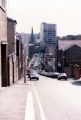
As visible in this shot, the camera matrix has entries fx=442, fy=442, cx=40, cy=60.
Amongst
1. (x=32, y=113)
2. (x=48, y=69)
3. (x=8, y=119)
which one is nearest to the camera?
(x=8, y=119)

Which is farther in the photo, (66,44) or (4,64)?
(66,44)

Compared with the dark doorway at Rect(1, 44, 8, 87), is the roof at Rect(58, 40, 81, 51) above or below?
above

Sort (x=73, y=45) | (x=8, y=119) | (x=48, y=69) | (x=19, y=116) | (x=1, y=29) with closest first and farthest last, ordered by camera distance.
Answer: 1. (x=8, y=119)
2. (x=19, y=116)
3. (x=1, y=29)
4. (x=73, y=45)
5. (x=48, y=69)

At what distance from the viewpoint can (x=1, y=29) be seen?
3853 cm

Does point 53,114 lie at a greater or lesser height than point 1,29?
lesser

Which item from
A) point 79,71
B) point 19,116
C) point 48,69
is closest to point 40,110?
point 19,116

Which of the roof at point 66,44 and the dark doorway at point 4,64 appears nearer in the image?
the dark doorway at point 4,64

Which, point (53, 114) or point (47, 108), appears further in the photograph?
point (47, 108)

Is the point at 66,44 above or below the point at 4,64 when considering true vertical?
above

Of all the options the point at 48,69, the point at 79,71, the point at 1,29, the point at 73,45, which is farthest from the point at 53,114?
the point at 48,69

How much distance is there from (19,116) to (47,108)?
12.7ft

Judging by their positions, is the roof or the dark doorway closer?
the dark doorway

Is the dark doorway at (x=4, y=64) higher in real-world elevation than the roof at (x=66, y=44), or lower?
lower

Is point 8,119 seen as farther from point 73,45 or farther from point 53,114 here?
point 73,45
